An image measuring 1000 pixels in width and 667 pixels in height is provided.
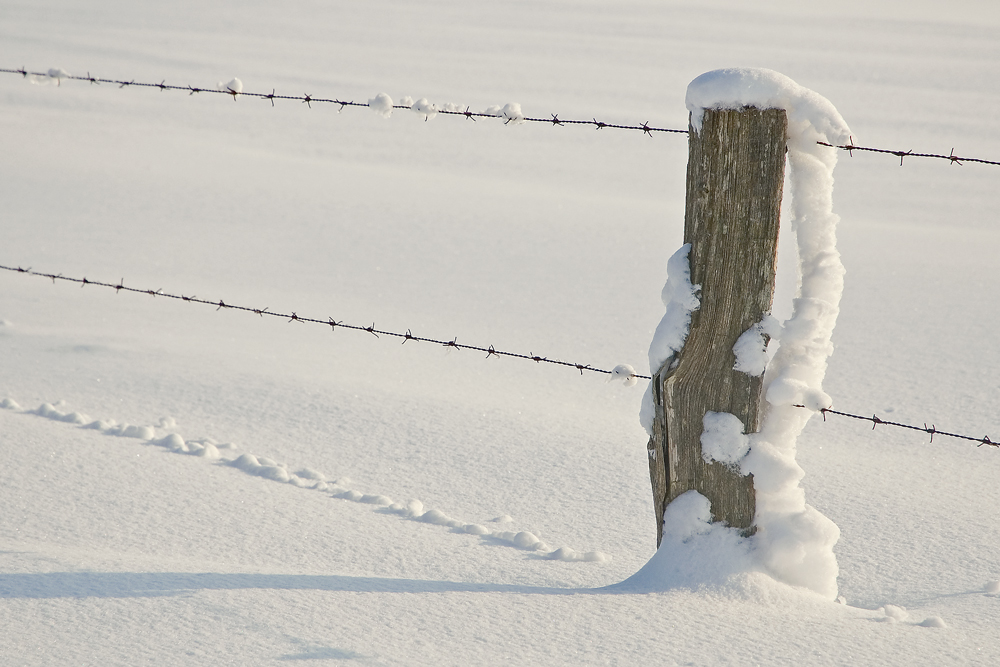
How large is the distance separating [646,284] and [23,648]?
4.81 meters

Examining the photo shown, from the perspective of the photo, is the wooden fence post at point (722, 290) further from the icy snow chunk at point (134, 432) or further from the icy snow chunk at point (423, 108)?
the icy snow chunk at point (134, 432)

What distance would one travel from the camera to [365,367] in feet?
14.9

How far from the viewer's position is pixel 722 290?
215cm

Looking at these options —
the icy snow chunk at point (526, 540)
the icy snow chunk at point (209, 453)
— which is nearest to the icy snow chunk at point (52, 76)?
the icy snow chunk at point (209, 453)

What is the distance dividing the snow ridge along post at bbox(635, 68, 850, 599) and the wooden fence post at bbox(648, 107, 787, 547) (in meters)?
0.04

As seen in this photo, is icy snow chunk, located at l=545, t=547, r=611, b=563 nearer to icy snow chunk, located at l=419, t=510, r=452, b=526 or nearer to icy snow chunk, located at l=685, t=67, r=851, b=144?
icy snow chunk, located at l=419, t=510, r=452, b=526

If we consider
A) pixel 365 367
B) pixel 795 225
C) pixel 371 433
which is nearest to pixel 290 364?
pixel 365 367

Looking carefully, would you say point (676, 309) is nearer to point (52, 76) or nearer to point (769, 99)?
point (769, 99)

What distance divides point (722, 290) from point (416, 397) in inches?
86.9

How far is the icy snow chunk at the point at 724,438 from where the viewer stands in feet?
7.17

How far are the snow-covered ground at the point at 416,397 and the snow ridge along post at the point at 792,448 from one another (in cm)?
6

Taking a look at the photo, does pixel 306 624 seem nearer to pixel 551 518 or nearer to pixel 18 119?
pixel 551 518

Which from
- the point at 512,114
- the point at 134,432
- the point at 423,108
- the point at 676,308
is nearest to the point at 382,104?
the point at 423,108

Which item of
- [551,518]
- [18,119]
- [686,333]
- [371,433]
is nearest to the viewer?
[686,333]
